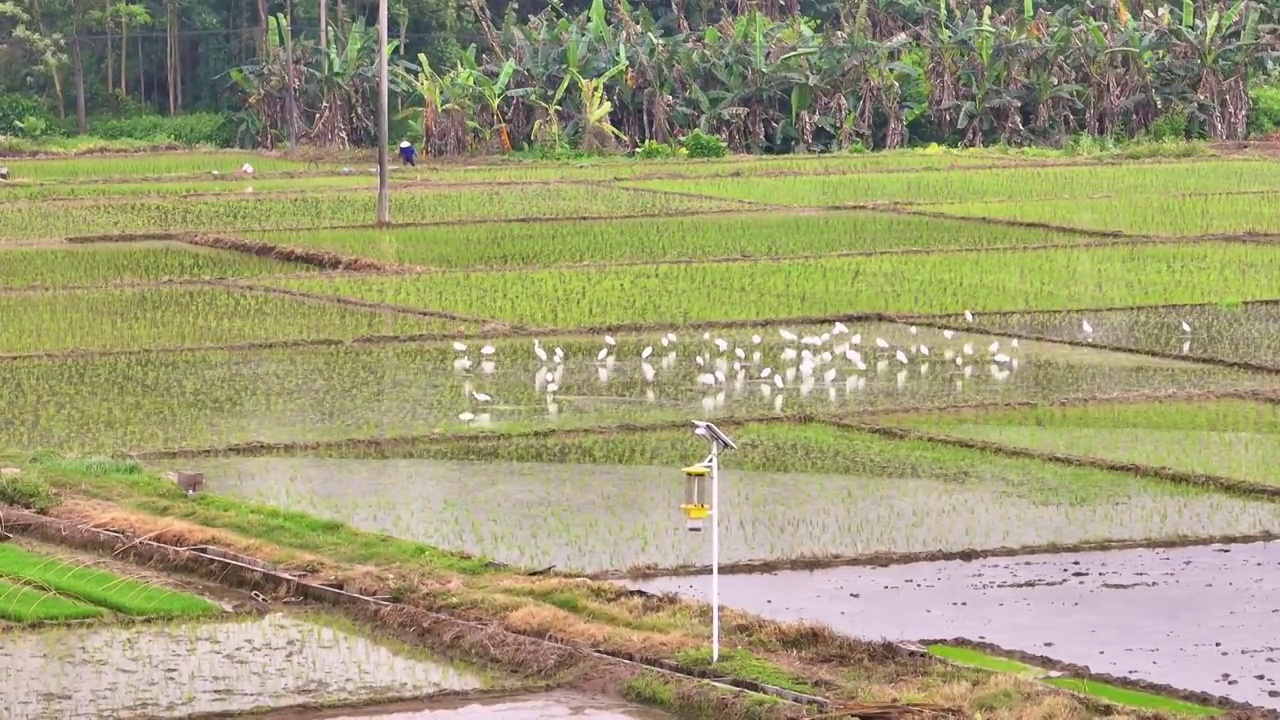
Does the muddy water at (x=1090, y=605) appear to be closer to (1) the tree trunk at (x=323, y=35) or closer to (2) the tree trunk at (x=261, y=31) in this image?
(1) the tree trunk at (x=323, y=35)

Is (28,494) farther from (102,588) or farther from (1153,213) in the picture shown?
(1153,213)

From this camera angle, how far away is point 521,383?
13.0 metres

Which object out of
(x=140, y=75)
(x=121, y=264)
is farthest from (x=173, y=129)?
(x=121, y=264)

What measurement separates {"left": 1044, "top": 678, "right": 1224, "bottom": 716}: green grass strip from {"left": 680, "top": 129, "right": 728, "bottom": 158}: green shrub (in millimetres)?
23810

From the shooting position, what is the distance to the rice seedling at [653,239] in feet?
62.3

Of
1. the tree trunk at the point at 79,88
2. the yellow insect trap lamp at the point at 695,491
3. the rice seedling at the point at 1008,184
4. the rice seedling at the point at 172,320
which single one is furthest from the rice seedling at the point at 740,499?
the tree trunk at the point at 79,88

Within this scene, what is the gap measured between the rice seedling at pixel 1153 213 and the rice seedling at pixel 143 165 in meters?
10.6

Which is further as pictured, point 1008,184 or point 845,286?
point 1008,184

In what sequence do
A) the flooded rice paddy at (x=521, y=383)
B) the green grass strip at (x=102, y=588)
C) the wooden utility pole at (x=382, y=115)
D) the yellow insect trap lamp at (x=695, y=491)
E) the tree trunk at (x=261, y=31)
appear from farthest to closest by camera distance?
1. the tree trunk at (x=261, y=31)
2. the wooden utility pole at (x=382, y=115)
3. the flooded rice paddy at (x=521, y=383)
4. the green grass strip at (x=102, y=588)
5. the yellow insect trap lamp at (x=695, y=491)

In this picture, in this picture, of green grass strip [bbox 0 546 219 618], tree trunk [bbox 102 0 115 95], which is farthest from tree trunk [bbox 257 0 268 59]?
green grass strip [bbox 0 546 219 618]

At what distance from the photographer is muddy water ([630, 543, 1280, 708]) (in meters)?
7.26

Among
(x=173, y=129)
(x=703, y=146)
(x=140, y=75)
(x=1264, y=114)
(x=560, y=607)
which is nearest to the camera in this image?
(x=560, y=607)

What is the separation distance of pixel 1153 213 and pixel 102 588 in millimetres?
14895

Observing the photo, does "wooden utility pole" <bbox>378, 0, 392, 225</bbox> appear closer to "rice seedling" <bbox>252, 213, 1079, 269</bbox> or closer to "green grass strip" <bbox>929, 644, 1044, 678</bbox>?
"rice seedling" <bbox>252, 213, 1079, 269</bbox>
